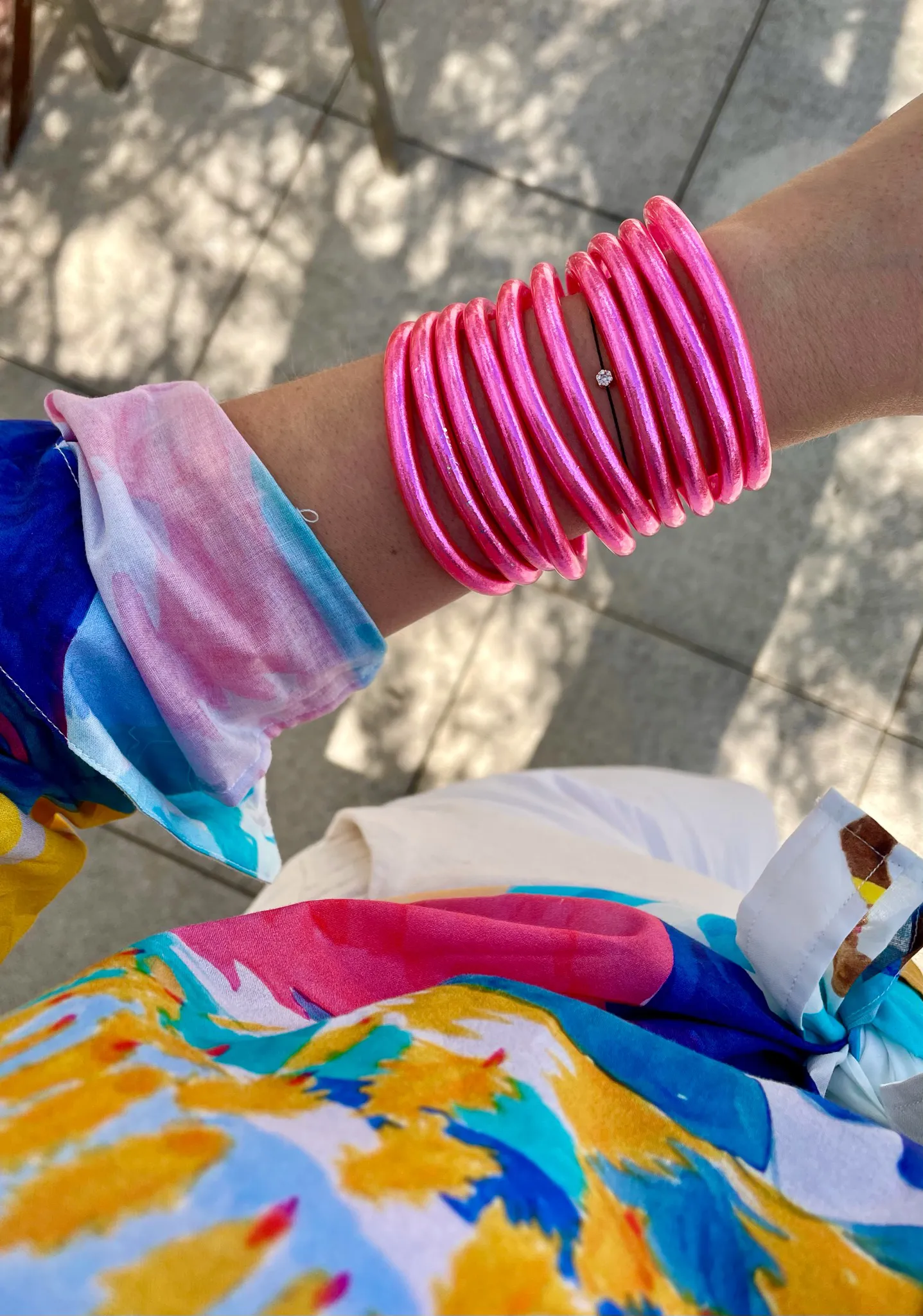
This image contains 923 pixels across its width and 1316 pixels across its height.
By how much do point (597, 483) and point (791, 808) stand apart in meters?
1.07

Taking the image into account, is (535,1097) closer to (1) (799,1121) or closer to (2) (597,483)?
(1) (799,1121)

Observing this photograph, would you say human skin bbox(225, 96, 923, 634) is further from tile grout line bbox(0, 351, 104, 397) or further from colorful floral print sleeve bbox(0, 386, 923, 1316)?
tile grout line bbox(0, 351, 104, 397)

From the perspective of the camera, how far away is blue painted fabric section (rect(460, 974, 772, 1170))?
0.48 meters

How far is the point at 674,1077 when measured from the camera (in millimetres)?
501

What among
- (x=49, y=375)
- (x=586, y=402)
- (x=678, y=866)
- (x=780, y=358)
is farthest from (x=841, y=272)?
(x=49, y=375)

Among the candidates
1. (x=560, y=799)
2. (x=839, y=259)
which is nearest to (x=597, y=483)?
(x=839, y=259)

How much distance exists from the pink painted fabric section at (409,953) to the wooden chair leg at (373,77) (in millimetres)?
1384

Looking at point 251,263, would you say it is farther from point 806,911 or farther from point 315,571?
point 806,911

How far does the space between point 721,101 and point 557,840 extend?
Answer: 1372 millimetres

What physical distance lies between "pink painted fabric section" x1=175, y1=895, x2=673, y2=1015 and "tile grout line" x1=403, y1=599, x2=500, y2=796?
0.90 meters

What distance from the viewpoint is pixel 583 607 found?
60.8 inches

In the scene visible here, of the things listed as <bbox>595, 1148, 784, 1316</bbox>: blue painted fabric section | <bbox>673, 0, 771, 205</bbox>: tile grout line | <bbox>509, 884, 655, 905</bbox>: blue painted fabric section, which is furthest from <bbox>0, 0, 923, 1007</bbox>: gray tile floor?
<bbox>595, 1148, 784, 1316</bbox>: blue painted fabric section

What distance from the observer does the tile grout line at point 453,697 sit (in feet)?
5.05

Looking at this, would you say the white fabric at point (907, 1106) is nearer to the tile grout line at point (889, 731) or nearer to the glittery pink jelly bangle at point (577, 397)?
the glittery pink jelly bangle at point (577, 397)
